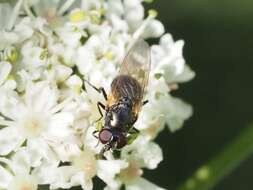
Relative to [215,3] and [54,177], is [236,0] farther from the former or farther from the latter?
[54,177]

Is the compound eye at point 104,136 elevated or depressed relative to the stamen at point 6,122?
depressed

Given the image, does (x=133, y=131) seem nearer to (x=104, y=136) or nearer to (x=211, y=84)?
(x=104, y=136)

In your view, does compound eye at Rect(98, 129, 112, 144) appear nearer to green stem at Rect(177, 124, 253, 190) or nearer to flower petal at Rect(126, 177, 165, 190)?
flower petal at Rect(126, 177, 165, 190)

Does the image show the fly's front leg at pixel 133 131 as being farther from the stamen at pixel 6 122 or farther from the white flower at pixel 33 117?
the stamen at pixel 6 122

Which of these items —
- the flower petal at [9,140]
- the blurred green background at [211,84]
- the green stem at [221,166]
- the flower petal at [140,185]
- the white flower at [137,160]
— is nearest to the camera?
the flower petal at [9,140]

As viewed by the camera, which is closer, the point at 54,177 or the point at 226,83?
the point at 54,177

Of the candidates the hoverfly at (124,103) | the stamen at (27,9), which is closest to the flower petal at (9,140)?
the hoverfly at (124,103)

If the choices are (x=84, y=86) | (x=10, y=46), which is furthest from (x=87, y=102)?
(x=10, y=46)
